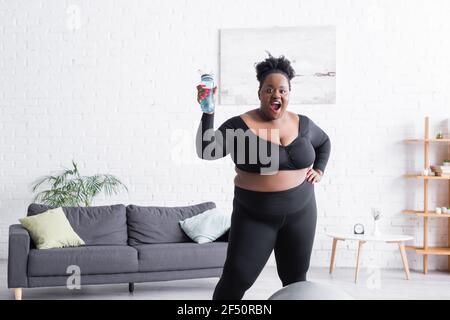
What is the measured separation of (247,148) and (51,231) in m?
2.70

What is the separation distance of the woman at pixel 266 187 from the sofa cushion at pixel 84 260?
7.04 feet

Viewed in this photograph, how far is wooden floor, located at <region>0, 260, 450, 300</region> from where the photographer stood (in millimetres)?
4629

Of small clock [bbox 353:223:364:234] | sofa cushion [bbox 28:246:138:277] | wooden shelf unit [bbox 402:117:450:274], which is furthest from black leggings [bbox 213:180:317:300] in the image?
wooden shelf unit [bbox 402:117:450:274]

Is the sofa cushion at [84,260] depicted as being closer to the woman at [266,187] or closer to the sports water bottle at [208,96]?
the woman at [266,187]

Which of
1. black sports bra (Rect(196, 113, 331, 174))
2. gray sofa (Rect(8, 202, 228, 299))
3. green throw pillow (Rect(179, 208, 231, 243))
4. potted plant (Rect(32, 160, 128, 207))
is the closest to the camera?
black sports bra (Rect(196, 113, 331, 174))

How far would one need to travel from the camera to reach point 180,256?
15.6ft

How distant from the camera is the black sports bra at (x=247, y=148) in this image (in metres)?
2.51

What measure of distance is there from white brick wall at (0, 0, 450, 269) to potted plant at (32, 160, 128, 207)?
11 cm

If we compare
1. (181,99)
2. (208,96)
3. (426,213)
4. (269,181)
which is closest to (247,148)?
(269,181)

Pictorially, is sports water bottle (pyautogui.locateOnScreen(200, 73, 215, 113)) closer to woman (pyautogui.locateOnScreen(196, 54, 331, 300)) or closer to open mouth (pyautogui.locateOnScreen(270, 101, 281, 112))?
woman (pyautogui.locateOnScreen(196, 54, 331, 300))

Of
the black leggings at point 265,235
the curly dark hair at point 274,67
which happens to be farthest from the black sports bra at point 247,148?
the curly dark hair at point 274,67
